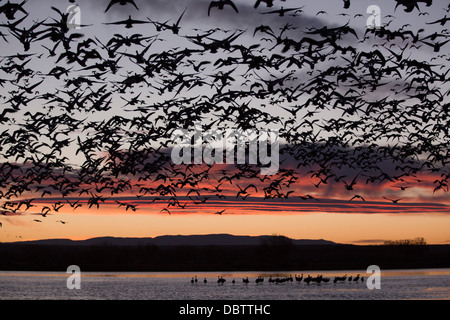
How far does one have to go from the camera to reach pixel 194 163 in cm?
3584

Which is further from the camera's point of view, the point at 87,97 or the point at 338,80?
the point at 87,97

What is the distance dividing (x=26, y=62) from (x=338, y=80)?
10105 mm

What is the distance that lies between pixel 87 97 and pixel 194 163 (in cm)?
1506

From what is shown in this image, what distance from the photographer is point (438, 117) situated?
31875 millimetres

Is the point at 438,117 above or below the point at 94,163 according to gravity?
above
